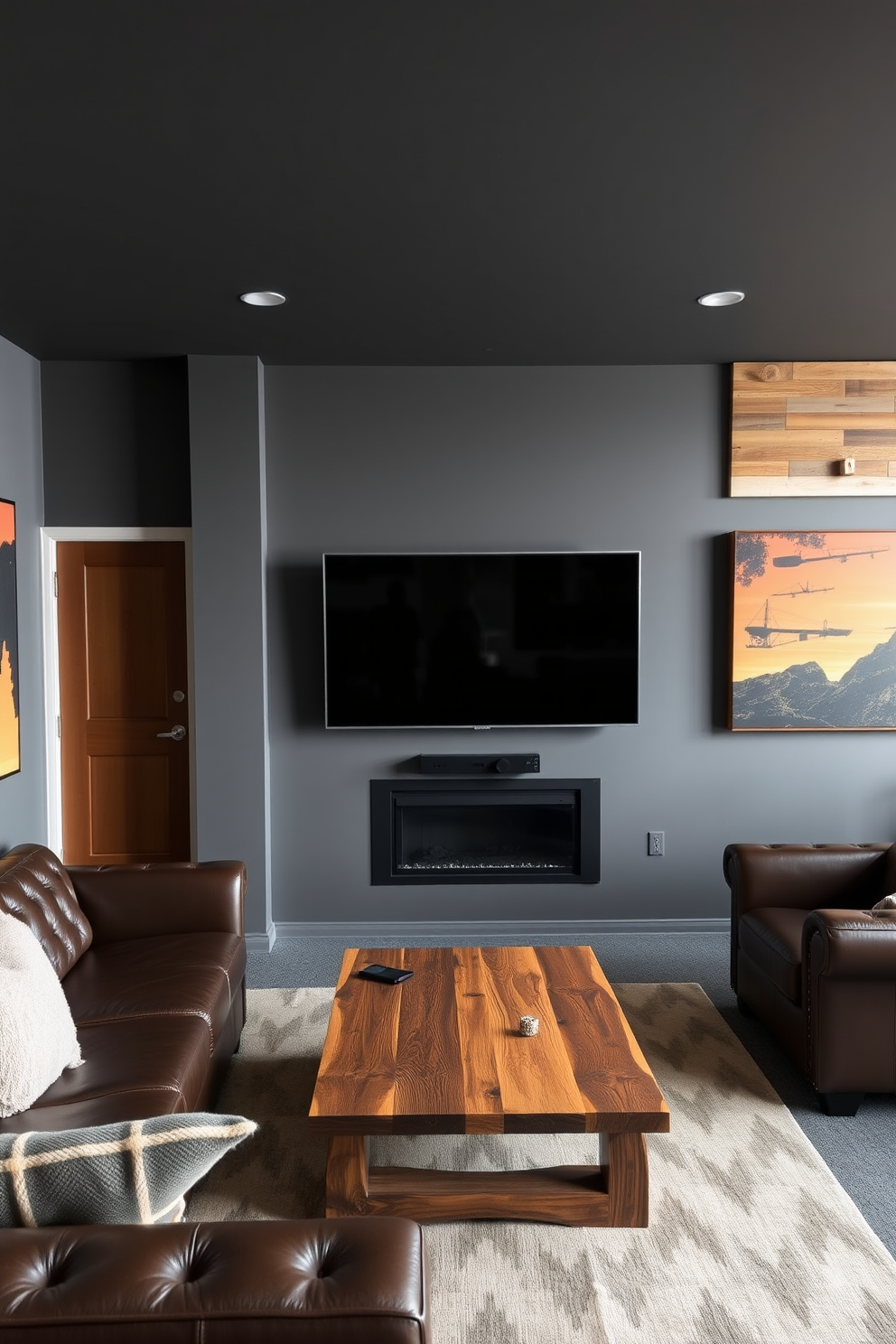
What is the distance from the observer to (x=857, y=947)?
297 cm

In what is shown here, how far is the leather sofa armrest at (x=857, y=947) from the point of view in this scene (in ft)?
9.75

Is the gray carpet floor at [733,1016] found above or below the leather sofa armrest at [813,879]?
below

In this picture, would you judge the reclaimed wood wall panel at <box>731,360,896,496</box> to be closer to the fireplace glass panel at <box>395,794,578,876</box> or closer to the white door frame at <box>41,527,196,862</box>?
the fireplace glass panel at <box>395,794,578,876</box>

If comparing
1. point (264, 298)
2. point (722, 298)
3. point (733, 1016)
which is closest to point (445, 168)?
point (264, 298)

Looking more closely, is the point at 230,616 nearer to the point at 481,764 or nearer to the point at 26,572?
the point at 26,572

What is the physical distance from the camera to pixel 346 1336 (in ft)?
3.85

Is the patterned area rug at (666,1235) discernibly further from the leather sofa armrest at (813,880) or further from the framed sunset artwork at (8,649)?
the framed sunset artwork at (8,649)

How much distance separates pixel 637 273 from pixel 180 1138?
125 inches

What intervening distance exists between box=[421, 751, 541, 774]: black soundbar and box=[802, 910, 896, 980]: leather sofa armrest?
6.51 feet

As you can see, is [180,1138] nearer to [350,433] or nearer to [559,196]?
[559,196]

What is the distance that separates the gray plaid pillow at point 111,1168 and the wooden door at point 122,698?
3.62 metres

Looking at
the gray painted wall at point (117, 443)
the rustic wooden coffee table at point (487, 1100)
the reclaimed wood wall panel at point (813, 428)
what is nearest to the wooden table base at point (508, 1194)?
the rustic wooden coffee table at point (487, 1100)

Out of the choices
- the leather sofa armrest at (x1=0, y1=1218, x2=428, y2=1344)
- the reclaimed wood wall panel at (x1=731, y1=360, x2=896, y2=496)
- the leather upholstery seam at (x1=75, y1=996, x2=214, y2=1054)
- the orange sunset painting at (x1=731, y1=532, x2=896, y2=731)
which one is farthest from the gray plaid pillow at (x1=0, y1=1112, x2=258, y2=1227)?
the reclaimed wood wall panel at (x1=731, y1=360, x2=896, y2=496)

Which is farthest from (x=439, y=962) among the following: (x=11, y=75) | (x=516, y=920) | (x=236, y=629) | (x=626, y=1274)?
(x=11, y=75)
